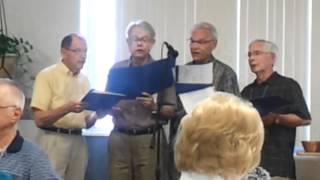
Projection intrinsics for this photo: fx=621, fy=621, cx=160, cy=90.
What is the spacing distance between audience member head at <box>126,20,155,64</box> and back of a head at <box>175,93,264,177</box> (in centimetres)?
214

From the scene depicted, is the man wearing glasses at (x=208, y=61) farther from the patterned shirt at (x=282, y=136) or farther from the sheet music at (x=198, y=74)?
the patterned shirt at (x=282, y=136)

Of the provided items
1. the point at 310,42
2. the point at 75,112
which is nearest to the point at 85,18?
the point at 75,112

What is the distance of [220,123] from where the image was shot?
1545 millimetres

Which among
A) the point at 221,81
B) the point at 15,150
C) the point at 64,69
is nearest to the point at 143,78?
the point at 221,81

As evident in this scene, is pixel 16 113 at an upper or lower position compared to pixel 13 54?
lower

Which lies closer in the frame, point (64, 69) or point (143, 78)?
point (143, 78)

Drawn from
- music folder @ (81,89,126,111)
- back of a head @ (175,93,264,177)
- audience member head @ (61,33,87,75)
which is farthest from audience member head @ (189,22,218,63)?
back of a head @ (175,93,264,177)

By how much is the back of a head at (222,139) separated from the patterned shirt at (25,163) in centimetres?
105

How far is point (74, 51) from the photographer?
373 cm

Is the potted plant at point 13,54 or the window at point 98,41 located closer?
the potted plant at point 13,54

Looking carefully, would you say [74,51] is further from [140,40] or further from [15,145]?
[15,145]

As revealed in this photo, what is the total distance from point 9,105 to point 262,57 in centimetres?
160

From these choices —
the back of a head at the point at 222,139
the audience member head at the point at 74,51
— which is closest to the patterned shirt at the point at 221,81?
the audience member head at the point at 74,51

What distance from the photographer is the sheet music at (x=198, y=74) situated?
3.58m
